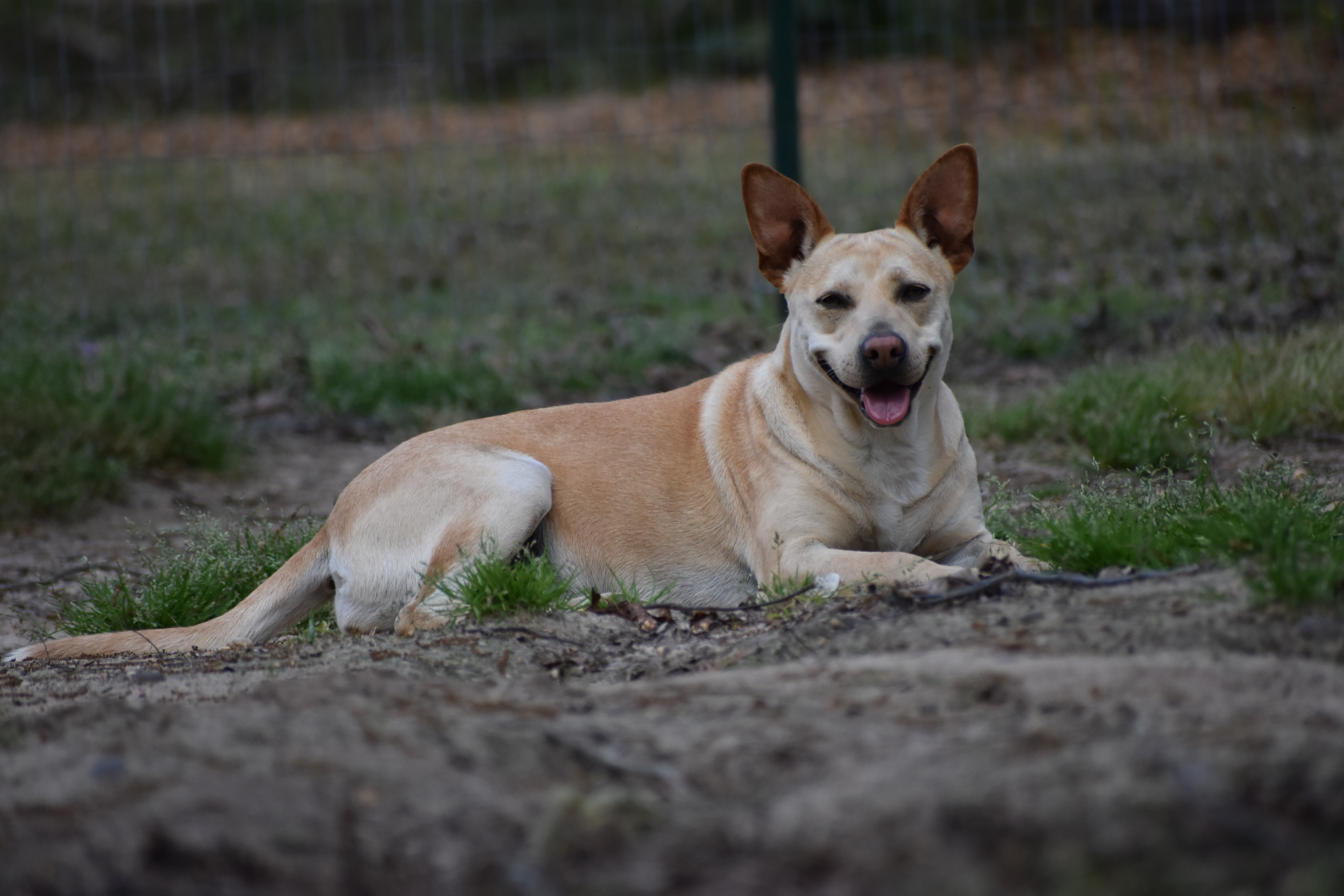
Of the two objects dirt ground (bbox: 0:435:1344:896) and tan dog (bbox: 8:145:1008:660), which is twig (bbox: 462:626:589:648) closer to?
dirt ground (bbox: 0:435:1344:896)

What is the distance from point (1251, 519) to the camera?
8.59 feet

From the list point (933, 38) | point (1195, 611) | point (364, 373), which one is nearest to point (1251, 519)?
point (1195, 611)

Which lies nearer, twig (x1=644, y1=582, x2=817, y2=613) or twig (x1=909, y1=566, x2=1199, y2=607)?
twig (x1=909, y1=566, x2=1199, y2=607)

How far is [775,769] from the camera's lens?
1762 millimetres

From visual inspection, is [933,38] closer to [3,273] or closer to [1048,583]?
[3,273]

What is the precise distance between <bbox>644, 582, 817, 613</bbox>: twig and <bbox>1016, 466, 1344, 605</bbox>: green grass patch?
0.62 metres

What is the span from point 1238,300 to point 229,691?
5.80 metres

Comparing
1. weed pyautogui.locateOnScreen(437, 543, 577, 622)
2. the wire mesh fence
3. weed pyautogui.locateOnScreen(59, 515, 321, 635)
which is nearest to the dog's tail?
weed pyautogui.locateOnScreen(59, 515, 321, 635)

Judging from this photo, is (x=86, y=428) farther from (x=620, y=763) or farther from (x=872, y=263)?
(x=620, y=763)

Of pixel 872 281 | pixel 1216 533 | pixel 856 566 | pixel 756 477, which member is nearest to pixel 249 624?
pixel 756 477

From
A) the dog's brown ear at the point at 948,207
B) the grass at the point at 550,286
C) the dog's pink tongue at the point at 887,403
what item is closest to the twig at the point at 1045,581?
the dog's pink tongue at the point at 887,403

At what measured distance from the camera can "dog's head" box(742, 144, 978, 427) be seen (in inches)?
136

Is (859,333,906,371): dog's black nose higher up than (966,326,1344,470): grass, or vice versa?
(859,333,906,371): dog's black nose

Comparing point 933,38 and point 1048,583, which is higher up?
point 933,38
